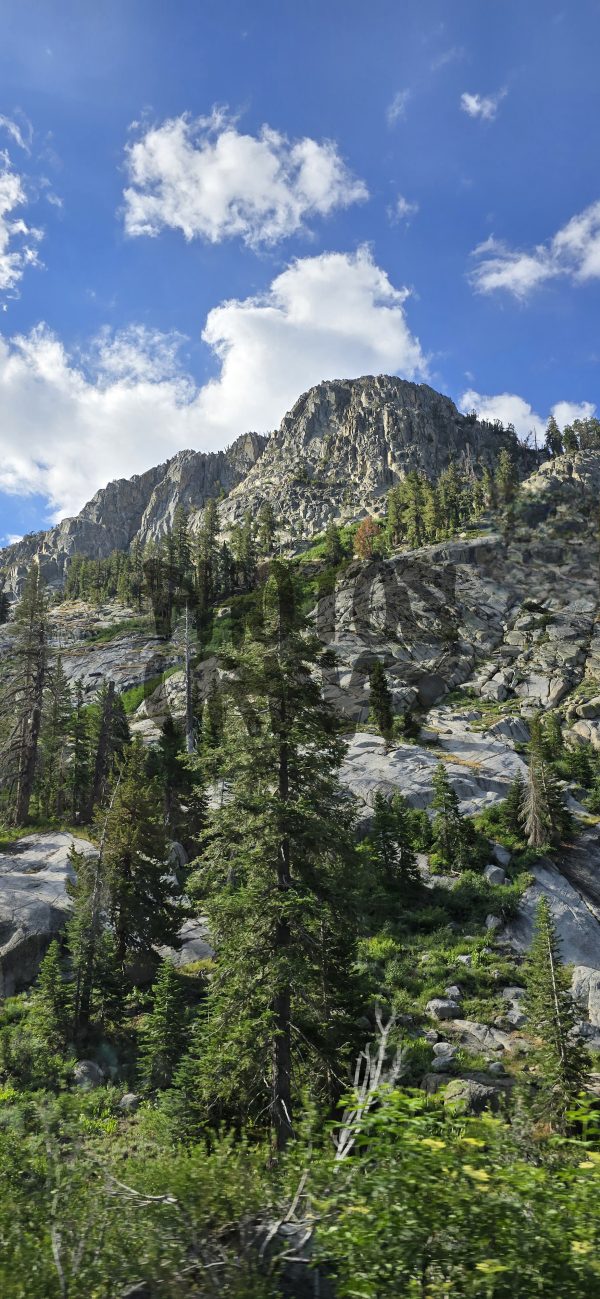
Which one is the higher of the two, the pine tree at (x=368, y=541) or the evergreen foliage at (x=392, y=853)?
the pine tree at (x=368, y=541)

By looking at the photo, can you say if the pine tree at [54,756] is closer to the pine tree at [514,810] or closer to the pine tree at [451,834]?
the pine tree at [451,834]

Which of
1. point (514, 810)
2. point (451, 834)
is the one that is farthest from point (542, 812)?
point (451, 834)

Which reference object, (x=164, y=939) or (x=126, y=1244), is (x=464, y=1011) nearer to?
(x=164, y=939)

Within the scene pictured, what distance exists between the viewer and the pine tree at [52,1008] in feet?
63.2

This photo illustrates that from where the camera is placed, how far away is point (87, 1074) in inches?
729

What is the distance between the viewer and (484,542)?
9481 cm

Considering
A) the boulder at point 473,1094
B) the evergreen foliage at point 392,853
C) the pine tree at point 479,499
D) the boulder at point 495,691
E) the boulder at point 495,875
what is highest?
the pine tree at point 479,499

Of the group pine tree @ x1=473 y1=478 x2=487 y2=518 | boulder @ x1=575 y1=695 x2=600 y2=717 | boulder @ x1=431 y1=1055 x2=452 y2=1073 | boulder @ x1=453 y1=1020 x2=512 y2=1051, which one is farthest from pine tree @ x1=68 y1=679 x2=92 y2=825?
pine tree @ x1=473 y1=478 x2=487 y2=518

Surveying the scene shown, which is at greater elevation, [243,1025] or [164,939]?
[243,1025]

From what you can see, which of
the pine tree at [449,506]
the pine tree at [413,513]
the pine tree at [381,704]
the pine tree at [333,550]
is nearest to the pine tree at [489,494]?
the pine tree at [449,506]

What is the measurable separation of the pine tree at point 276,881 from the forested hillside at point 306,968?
0.24 ft

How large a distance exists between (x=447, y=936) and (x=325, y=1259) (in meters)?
25.7

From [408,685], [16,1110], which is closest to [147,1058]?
[16,1110]

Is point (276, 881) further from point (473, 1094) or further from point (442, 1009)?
point (442, 1009)
